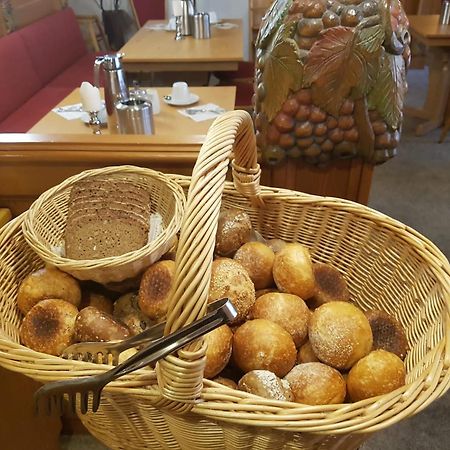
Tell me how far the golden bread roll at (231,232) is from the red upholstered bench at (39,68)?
187 centimetres

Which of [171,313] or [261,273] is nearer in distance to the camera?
Answer: [171,313]

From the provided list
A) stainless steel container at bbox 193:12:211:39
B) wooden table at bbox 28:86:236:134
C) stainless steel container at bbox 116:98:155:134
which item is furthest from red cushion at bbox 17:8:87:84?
stainless steel container at bbox 116:98:155:134

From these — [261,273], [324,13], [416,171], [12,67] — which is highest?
[324,13]

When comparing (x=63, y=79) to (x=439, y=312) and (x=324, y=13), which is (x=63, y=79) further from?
(x=439, y=312)

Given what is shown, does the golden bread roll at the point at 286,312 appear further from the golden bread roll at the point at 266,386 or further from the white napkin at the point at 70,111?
the white napkin at the point at 70,111

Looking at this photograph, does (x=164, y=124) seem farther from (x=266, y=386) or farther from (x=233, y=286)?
(x=266, y=386)

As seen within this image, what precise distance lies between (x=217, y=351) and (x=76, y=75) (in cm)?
303

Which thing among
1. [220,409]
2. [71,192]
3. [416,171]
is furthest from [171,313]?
[416,171]

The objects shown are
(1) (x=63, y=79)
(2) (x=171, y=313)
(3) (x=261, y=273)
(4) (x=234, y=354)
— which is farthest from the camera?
(1) (x=63, y=79)

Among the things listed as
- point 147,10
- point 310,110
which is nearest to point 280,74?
point 310,110

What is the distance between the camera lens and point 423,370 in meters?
0.61

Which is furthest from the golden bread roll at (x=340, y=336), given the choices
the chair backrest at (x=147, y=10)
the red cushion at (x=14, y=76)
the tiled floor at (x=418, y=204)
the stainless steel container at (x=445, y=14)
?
the chair backrest at (x=147, y=10)

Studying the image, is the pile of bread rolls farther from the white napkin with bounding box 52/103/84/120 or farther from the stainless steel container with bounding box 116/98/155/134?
the white napkin with bounding box 52/103/84/120

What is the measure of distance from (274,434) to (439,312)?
12.3 inches
